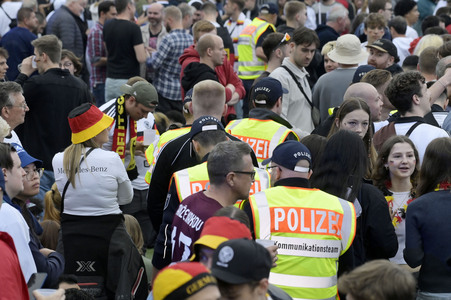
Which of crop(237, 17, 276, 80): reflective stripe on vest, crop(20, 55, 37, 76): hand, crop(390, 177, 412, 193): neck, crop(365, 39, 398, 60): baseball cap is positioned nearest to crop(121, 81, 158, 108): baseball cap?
crop(20, 55, 37, 76): hand

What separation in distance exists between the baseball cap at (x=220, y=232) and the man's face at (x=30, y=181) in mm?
2024

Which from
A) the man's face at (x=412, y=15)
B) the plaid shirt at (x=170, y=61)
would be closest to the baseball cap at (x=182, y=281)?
the plaid shirt at (x=170, y=61)

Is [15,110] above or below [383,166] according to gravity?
above

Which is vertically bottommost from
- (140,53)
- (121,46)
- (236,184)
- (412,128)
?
(236,184)

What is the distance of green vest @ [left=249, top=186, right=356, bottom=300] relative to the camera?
4750 millimetres

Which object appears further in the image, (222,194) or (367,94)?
(367,94)

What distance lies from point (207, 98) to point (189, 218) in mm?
1880

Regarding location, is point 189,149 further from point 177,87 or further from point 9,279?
point 177,87

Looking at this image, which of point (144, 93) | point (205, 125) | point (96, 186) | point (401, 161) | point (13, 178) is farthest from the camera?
point (144, 93)

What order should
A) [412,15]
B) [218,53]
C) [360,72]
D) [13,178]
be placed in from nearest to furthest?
[13,178] → [360,72] → [218,53] → [412,15]

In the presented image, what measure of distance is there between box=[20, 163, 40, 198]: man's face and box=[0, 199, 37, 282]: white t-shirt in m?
0.96

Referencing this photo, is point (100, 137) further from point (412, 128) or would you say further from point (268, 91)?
point (412, 128)

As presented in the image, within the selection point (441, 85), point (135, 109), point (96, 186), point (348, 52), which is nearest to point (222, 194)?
point (96, 186)

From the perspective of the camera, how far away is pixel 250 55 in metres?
12.7
